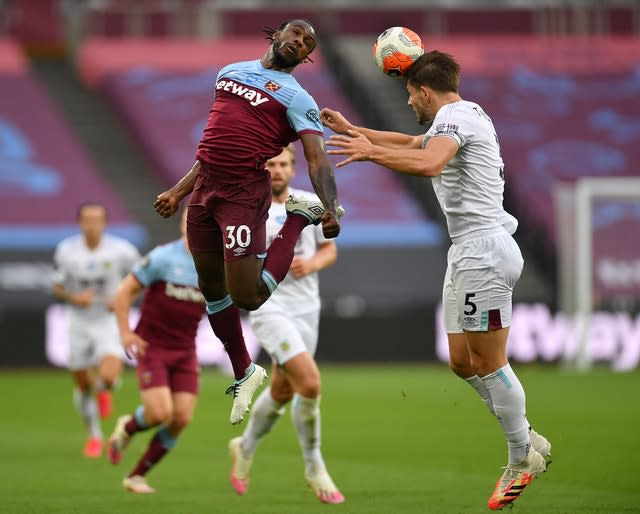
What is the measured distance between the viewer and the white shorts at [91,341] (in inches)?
531

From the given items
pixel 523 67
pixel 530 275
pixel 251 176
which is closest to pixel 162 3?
pixel 523 67

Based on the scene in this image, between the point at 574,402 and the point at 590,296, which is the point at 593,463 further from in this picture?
the point at 590,296

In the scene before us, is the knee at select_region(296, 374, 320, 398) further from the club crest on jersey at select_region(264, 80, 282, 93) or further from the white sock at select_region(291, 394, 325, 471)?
the club crest on jersey at select_region(264, 80, 282, 93)

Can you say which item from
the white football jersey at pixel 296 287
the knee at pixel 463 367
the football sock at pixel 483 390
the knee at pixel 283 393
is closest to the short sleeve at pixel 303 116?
the knee at pixel 463 367

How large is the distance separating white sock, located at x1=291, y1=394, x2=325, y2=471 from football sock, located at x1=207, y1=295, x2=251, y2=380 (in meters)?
1.29

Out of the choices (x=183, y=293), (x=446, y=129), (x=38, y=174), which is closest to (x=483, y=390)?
(x=446, y=129)

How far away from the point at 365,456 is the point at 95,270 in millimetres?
3961

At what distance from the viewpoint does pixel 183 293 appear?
395 inches

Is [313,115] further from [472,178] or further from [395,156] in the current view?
[472,178]

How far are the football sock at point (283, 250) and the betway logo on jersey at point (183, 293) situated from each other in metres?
2.29

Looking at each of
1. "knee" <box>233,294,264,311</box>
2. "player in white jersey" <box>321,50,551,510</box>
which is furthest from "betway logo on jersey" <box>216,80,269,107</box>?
"knee" <box>233,294,264,311</box>

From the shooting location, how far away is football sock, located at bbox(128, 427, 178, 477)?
31.6ft

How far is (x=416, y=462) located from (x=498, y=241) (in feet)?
12.7

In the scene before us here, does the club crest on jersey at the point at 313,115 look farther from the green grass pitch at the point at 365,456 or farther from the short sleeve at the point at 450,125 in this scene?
the green grass pitch at the point at 365,456
